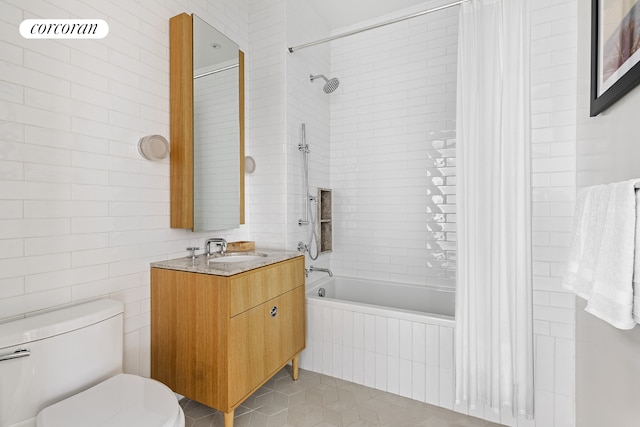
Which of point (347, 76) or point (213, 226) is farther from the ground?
point (347, 76)

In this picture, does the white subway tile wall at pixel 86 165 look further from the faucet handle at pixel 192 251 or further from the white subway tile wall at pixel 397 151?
the white subway tile wall at pixel 397 151

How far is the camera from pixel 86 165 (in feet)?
4.87

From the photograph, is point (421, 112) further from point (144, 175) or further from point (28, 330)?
point (28, 330)

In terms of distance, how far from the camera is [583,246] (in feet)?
2.95

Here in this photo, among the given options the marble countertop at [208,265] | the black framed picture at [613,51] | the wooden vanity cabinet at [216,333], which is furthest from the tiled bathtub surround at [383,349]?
the black framed picture at [613,51]

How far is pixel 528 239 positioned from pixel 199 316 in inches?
68.6

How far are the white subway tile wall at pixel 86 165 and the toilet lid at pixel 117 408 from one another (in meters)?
0.45

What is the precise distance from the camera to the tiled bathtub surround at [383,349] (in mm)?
1862

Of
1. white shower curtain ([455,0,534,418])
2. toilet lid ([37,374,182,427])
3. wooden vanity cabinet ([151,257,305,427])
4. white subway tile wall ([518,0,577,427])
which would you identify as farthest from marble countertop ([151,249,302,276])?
white subway tile wall ([518,0,577,427])

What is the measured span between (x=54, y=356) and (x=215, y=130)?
1466mm

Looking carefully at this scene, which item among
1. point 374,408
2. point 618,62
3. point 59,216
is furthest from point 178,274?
point 618,62

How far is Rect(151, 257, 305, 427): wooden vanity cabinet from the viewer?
1.54 metres
